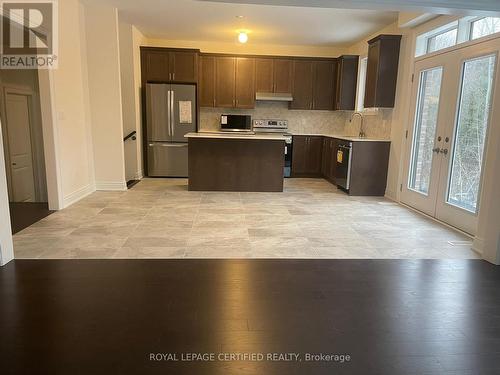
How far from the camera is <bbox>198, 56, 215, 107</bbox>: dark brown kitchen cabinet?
711 centimetres

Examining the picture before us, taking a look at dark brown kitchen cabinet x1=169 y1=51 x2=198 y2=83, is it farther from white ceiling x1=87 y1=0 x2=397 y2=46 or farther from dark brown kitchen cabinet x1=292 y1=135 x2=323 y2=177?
dark brown kitchen cabinet x1=292 y1=135 x2=323 y2=177

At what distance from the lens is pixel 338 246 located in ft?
11.1

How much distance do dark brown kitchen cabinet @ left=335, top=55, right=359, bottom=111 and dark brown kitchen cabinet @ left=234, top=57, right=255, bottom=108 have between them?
5.99 ft

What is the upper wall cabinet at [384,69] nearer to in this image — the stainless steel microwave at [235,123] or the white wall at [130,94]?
the stainless steel microwave at [235,123]

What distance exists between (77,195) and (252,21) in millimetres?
3932

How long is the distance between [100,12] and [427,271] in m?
5.59

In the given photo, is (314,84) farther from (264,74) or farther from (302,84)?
(264,74)

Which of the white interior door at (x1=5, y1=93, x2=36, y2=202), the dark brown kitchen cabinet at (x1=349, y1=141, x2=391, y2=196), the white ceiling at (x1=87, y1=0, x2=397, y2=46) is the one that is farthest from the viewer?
the dark brown kitchen cabinet at (x1=349, y1=141, x2=391, y2=196)

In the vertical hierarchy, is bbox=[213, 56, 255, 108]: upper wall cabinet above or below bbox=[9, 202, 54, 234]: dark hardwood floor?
above

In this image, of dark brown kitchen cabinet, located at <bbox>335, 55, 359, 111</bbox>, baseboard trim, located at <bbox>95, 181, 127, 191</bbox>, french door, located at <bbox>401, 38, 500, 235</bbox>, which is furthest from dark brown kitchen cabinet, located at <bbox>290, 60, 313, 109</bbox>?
baseboard trim, located at <bbox>95, 181, 127, 191</bbox>

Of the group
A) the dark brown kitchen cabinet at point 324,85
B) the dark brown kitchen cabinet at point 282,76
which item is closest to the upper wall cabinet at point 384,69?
the dark brown kitchen cabinet at point 324,85

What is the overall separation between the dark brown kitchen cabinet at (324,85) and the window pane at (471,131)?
144 inches

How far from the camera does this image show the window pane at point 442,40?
4289 mm

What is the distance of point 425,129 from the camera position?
→ 470 centimetres
